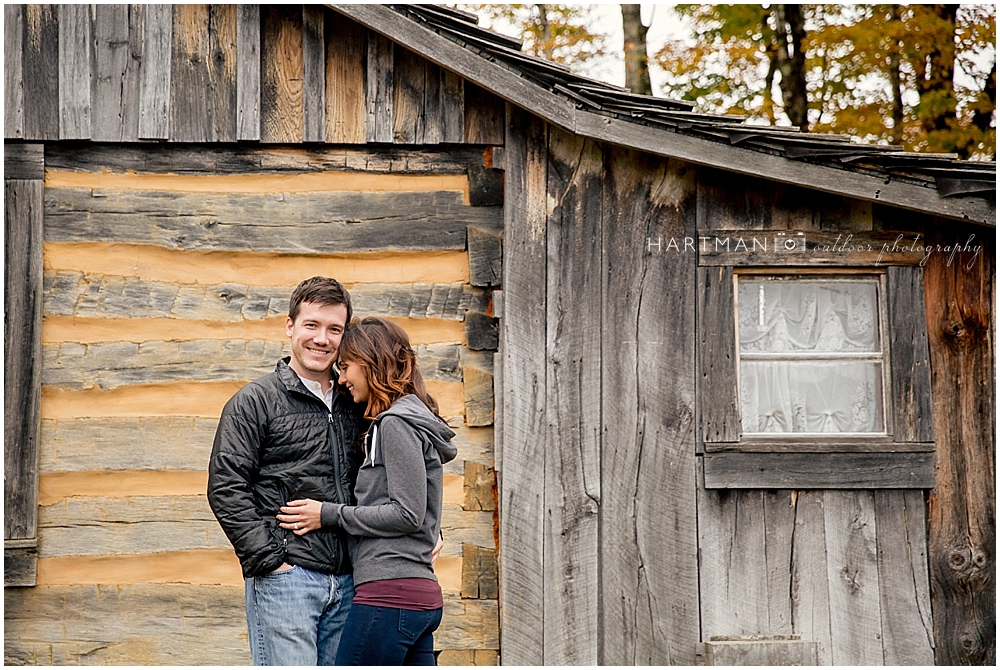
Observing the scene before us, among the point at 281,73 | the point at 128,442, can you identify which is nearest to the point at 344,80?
the point at 281,73

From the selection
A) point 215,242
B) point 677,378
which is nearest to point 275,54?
point 215,242

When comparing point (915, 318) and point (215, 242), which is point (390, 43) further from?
point (915, 318)

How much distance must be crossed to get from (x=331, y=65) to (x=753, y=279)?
2530 mm

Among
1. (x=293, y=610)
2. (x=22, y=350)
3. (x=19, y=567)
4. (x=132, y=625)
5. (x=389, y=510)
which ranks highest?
(x=22, y=350)

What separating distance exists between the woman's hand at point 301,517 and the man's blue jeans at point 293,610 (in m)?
0.15

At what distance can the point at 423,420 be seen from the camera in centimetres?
325

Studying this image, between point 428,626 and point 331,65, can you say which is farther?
point 331,65

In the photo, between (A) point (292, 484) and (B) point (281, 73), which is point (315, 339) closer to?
A: (A) point (292, 484)

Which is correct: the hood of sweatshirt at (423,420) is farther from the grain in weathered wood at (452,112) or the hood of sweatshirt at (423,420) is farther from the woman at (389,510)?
the grain in weathered wood at (452,112)

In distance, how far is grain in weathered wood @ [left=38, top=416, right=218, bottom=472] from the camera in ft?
15.7

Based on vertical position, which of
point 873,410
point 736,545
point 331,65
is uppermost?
point 331,65

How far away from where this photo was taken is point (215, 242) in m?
4.86

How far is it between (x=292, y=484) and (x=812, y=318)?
297cm

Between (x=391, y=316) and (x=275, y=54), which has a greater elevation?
(x=275, y=54)
